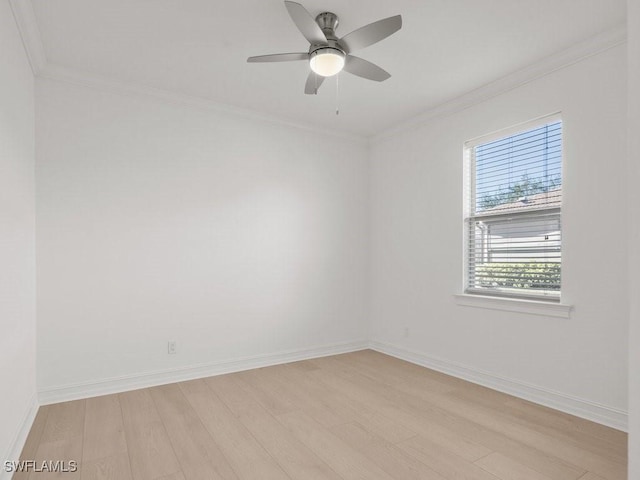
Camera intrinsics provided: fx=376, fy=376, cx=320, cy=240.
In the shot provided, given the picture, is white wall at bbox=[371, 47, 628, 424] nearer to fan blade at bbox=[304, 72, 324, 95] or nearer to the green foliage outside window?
the green foliage outside window

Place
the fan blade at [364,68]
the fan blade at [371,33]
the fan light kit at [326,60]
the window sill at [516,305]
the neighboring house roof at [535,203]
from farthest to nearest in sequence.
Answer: the neighboring house roof at [535,203]
the window sill at [516,305]
the fan blade at [364,68]
the fan light kit at [326,60]
the fan blade at [371,33]

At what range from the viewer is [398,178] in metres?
4.40

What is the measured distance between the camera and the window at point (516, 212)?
2.99 meters

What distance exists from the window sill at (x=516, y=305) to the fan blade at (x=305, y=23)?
8.23ft

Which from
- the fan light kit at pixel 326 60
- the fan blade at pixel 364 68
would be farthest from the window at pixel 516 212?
the fan light kit at pixel 326 60

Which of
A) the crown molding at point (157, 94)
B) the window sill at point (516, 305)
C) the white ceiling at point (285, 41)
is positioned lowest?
the window sill at point (516, 305)

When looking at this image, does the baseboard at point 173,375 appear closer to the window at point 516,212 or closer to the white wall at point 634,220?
the window at point 516,212

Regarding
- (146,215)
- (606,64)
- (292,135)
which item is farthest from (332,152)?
(606,64)

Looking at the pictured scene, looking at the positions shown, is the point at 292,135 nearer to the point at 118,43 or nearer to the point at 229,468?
the point at 118,43

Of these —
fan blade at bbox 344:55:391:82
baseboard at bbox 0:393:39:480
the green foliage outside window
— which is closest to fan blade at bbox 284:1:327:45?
fan blade at bbox 344:55:391:82

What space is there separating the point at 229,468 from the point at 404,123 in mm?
3690

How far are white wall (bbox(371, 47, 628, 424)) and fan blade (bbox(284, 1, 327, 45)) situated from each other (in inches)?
75.4

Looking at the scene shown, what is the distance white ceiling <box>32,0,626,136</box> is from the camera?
91.6 inches

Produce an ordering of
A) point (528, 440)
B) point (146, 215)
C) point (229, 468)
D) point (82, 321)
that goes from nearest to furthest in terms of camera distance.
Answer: point (229, 468), point (528, 440), point (82, 321), point (146, 215)
